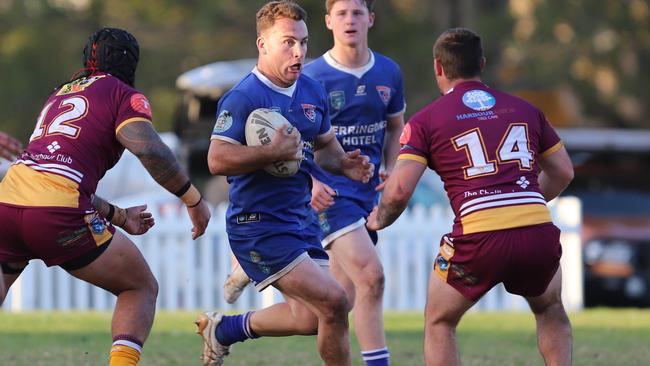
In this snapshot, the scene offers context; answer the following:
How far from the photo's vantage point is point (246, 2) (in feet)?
85.6

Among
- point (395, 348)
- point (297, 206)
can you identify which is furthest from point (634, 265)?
point (297, 206)

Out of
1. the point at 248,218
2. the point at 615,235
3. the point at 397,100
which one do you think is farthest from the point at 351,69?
the point at 615,235

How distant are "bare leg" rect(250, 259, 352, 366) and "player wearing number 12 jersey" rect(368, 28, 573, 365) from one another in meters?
0.49

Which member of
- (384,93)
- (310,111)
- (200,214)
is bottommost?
(200,214)

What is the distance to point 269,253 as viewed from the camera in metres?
6.92

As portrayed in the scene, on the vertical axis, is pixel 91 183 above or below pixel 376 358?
above

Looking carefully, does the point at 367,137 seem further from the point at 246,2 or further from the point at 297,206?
the point at 246,2

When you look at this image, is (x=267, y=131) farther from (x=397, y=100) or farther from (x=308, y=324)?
(x=397, y=100)

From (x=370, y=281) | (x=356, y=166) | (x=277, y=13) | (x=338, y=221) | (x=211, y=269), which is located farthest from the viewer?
(x=211, y=269)

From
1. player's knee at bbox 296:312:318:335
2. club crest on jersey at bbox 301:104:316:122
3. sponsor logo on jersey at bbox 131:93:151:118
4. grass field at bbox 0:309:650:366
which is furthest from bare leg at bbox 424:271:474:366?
grass field at bbox 0:309:650:366

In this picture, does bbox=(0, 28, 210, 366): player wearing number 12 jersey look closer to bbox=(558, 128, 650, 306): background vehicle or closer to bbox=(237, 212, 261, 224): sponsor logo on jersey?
bbox=(237, 212, 261, 224): sponsor logo on jersey

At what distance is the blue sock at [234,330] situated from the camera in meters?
7.57

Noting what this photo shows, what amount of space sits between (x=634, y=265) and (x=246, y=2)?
11097 mm

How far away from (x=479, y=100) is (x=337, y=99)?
6.71 feet
